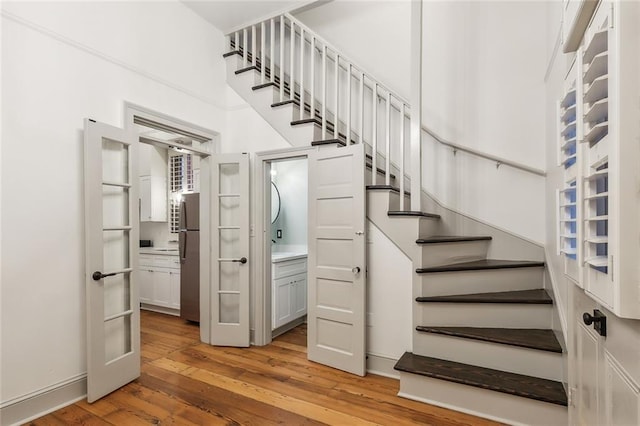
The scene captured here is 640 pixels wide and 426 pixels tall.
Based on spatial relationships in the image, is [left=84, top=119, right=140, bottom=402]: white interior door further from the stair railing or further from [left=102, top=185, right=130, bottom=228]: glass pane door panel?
the stair railing

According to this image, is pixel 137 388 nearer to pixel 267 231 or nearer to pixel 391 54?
pixel 267 231

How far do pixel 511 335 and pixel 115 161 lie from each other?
326 cm

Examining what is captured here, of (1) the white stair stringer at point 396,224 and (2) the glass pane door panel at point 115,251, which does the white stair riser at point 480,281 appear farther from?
(2) the glass pane door panel at point 115,251

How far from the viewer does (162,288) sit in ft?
15.1

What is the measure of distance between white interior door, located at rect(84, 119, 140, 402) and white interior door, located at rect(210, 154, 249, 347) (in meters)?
0.87

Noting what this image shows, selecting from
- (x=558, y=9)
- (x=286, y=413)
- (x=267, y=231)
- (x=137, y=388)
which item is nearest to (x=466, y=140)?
(x=558, y=9)

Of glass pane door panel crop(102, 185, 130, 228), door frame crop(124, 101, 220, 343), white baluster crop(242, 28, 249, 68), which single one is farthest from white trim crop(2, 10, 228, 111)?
glass pane door panel crop(102, 185, 130, 228)

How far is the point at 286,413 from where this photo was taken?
2.19m

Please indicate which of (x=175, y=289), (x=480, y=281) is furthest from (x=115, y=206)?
(x=480, y=281)

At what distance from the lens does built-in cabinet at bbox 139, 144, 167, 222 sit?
16.8 feet

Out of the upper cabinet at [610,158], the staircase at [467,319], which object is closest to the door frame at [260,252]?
the staircase at [467,319]

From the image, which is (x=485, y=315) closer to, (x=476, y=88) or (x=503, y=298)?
(x=503, y=298)

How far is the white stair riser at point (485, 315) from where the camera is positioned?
90.8 inches

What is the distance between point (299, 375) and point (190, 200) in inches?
104
